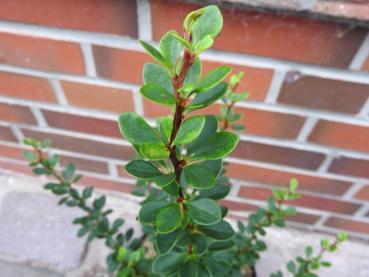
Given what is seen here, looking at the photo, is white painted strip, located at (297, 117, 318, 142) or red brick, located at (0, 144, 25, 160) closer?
white painted strip, located at (297, 117, 318, 142)

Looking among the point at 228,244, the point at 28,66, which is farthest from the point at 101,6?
the point at 228,244

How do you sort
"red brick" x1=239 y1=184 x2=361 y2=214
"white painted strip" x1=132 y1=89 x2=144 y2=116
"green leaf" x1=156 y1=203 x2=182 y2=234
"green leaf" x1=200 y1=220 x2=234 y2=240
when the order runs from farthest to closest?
"red brick" x1=239 y1=184 x2=361 y2=214, "white painted strip" x1=132 y1=89 x2=144 y2=116, "green leaf" x1=200 y1=220 x2=234 y2=240, "green leaf" x1=156 y1=203 x2=182 y2=234

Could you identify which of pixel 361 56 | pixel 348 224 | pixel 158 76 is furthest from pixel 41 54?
pixel 348 224

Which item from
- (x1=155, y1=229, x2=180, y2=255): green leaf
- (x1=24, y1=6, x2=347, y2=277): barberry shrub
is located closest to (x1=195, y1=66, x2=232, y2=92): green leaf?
(x1=24, y1=6, x2=347, y2=277): barberry shrub

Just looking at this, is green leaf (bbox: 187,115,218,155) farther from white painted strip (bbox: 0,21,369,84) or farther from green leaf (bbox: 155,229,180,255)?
white painted strip (bbox: 0,21,369,84)

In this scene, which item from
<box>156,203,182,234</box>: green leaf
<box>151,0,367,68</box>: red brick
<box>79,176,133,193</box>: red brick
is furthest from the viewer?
<box>79,176,133,193</box>: red brick

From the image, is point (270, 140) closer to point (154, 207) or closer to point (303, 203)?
point (303, 203)

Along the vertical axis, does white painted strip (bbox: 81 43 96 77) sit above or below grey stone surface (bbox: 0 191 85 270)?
above

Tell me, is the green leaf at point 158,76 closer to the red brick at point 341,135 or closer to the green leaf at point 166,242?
the green leaf at point 166,242

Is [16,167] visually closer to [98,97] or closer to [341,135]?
[98,97]
